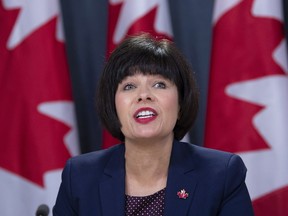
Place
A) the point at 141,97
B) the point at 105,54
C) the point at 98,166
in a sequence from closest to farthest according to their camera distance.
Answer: the point at 141,97 < the point at 98,166 < the point at 105,54

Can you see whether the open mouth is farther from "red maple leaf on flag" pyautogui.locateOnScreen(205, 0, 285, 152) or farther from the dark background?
the dark background

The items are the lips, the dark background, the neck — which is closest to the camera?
the lips

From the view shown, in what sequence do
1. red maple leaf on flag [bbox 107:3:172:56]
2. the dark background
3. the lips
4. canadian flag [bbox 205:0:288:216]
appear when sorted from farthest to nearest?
the dark background, red maple leaf on flag [bbox 107:3:172:56], canadian flag [bbox 205:0:288:216], the lips

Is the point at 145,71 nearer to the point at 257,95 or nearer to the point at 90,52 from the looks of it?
the point at 257,95

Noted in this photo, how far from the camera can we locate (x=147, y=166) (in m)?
1.53

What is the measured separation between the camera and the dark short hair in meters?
1.48

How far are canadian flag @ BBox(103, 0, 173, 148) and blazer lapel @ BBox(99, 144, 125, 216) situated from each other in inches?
25.8

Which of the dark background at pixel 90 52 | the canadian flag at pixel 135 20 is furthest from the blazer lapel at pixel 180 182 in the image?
the dark background at pixel 90 52

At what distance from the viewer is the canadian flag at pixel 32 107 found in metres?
2.13

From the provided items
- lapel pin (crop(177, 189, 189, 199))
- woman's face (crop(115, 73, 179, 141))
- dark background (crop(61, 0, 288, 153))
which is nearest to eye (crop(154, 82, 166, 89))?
woman's face (crop(115, 73, 179, 141))

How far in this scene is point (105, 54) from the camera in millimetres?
2357

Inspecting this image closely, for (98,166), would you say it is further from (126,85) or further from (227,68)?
(227,68)

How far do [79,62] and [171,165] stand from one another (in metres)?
1.02

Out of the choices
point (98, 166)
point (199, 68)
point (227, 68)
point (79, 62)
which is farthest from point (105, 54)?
point (98, 166)
